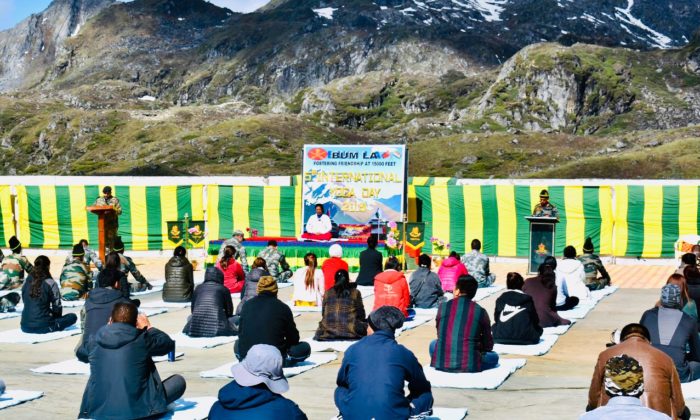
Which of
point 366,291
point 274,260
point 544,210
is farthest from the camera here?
point 544,210

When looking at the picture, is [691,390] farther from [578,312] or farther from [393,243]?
[393,243]

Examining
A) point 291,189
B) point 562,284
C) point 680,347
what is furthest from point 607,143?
point 680,347

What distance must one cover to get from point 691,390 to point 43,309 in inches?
416

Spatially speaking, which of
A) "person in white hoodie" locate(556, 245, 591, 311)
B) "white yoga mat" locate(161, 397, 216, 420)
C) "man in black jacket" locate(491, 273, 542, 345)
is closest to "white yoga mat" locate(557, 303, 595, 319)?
"person in white hoodie" locate(556, 245, 591, 311)

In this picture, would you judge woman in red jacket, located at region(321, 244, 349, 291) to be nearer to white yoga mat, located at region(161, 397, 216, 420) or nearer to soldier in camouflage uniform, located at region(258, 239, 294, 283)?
soldier in camouflage uniform, located at region(258, 239, 294, 283)

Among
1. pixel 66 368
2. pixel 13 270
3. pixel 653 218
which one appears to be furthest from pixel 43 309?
pixel 653 218

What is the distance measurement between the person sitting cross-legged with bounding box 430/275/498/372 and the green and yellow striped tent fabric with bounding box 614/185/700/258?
19150 mm

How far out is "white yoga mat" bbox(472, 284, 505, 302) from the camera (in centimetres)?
2302

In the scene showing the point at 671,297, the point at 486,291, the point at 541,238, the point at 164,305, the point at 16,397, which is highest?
the point at 671,297

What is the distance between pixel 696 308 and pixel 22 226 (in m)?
26.1

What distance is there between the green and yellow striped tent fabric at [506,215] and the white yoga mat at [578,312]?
429 inches

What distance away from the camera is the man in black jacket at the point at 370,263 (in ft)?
76.8

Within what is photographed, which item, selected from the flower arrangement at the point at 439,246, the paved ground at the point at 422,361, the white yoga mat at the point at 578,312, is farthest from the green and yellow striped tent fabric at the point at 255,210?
the white yoga mat at the point at 578,312

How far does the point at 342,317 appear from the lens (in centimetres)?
1611
